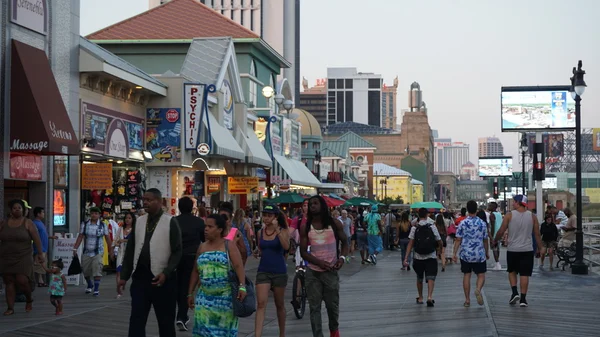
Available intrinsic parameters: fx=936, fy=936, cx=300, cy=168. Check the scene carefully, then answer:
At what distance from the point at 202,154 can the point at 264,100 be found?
787 inches

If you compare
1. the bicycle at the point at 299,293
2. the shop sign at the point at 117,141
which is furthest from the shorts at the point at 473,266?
the shop sign at the point at 117,141

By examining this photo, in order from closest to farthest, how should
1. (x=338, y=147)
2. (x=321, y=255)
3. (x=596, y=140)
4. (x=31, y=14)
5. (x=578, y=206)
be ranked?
(x=321, y=255)
(x=31, y=14)
(x=578, y=206)
(x=338, y=147)
(x=596, y=140)

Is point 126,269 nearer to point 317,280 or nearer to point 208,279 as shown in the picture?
point 208,279

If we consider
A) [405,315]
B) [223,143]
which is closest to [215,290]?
[405,315]

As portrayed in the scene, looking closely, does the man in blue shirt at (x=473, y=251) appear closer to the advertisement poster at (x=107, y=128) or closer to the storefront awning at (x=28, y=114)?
the storefront awning at (x=28, y=114)

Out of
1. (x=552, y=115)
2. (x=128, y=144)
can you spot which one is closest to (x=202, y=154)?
(x=128, y=144)

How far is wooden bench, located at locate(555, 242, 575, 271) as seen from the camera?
83.4 feet

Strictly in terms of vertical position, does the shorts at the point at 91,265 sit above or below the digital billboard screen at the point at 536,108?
below

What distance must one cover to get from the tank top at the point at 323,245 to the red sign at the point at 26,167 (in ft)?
31.5

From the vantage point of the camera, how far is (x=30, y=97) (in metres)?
18.7

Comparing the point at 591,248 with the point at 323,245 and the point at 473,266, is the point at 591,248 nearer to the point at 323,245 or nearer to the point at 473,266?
the point at 473,266

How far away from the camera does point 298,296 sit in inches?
572

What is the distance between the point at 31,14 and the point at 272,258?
1059 centimetres

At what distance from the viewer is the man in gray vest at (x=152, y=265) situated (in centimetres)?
944
